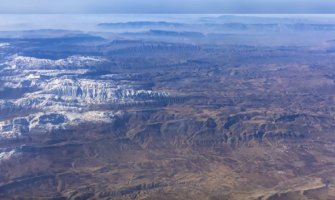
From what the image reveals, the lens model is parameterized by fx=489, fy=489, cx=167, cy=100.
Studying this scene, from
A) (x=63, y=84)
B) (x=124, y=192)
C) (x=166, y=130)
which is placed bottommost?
(x=124, y=192)

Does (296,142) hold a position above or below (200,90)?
below

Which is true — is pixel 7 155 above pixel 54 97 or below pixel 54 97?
below

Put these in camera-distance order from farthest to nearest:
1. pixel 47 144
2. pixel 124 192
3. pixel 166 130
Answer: pixel 166 130 → pixel 47 144 → pixel 124 192

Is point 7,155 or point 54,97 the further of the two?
point 54,97

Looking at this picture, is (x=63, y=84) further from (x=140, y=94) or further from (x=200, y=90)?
(x=200, y=90)

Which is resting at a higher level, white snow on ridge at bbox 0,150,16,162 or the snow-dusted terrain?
the snow-dusted terrain

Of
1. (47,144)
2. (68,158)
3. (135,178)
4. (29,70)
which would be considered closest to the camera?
(135,178)

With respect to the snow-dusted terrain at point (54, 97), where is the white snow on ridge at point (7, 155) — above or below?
below

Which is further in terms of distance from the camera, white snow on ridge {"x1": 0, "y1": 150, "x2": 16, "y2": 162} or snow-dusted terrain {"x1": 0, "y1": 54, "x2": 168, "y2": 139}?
snow-dusted terrain {"x1": 0, "y1": 54, "x2": 168, "y2": 139}

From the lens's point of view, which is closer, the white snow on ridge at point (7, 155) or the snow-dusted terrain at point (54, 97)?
the white snow on ridge at point (7, 155)

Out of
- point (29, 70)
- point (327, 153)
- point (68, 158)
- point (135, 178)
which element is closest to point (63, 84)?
point (29, 70)

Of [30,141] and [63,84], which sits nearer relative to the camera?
[30,141]
